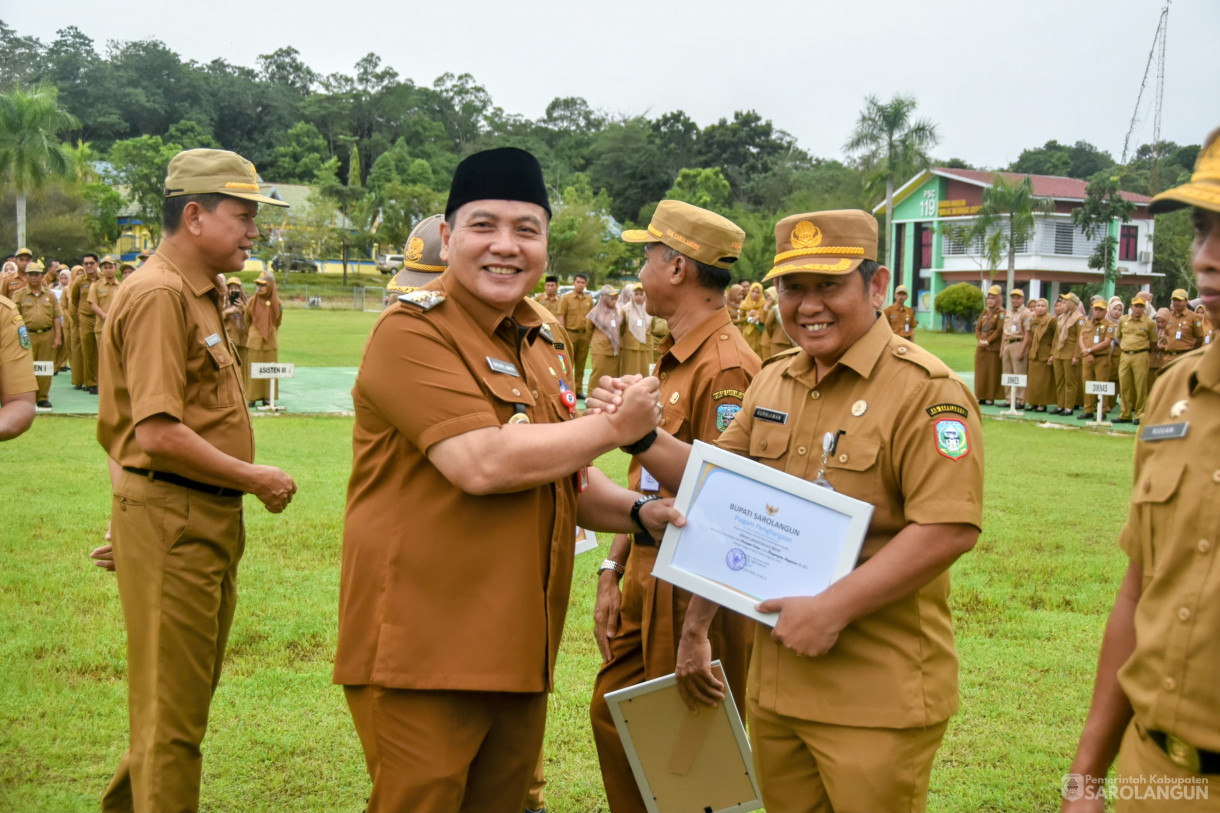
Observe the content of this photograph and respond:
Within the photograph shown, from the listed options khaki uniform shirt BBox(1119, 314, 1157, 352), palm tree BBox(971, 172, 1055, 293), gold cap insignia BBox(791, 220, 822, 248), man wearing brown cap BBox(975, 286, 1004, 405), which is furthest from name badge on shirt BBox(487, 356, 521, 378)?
palm tree BBox(971, 172, 1055, 293)

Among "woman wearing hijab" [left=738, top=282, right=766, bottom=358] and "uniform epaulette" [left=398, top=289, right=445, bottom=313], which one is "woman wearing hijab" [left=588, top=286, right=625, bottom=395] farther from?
"uniform epaulette" [left=398, top=289, right=445, bottom=313]

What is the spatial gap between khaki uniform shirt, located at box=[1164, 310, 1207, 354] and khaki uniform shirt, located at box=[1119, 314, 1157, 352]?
0.25 metres

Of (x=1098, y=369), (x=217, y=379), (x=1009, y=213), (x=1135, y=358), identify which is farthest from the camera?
(x=1009, y=213)

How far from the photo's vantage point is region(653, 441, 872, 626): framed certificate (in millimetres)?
2447

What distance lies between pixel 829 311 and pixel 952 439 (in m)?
0.51

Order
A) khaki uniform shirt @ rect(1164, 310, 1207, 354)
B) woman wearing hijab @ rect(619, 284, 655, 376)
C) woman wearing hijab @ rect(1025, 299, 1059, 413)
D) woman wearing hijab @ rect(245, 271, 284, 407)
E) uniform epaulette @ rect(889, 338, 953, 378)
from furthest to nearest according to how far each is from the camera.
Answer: woman wearing hijab @ rect(1025, 299, 1059, 413), woman wearing hijab @ rect(619, 284, 655, 376), khaki uniform shirt @ rect(1164, 310, 1207, 354), woman wearing hijab @ rect(245, 271, 284, 407), uniform epaulette @ rect(889, 338, 953, 378)

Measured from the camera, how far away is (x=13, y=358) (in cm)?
393

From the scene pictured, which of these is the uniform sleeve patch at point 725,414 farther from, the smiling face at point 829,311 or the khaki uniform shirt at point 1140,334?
the khaki uniform shirt at point 1140,334

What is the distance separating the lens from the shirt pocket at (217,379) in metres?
3.65

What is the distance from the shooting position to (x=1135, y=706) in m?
2.02

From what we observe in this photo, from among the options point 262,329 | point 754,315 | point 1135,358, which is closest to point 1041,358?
point 1135,358

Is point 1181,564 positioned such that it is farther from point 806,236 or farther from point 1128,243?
point 1128,243

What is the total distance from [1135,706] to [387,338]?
6.06 feet

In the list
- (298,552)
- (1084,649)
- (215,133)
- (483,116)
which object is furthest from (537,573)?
(483,116)
